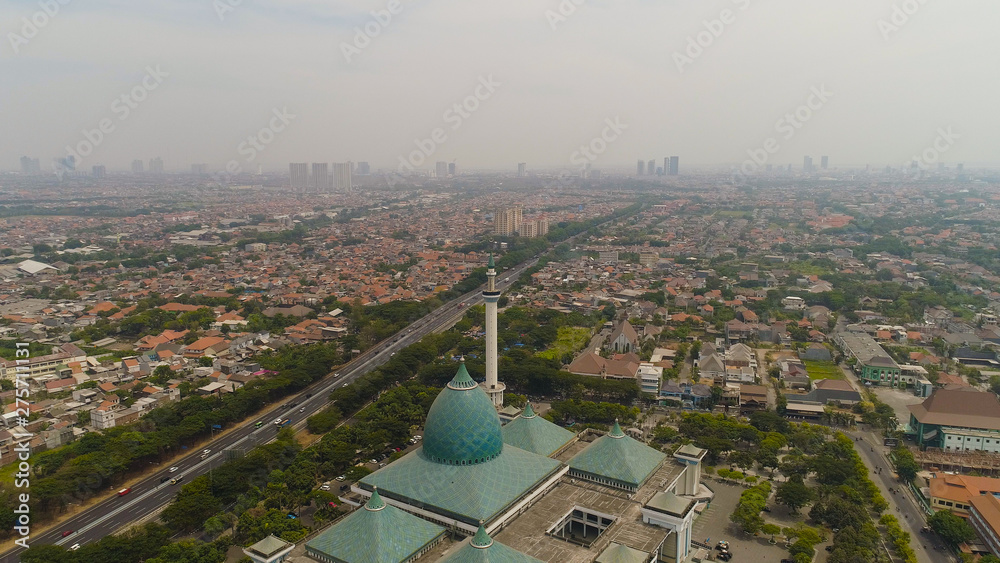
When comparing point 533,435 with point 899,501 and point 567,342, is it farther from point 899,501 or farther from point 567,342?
point 567,342

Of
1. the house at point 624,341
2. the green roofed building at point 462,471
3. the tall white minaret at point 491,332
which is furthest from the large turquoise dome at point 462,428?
the house at point 624,341

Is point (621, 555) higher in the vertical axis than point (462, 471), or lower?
lower

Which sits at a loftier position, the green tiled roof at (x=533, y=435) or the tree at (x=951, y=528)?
the green tiled roof at (x=533, y=435)

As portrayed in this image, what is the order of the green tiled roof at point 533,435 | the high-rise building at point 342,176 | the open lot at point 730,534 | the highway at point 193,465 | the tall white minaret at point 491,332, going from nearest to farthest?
the open lot at point 730,534 → the highway at point 193,465 → the green tiled roof at point 533,435 → the tall white minaret at point 491,332 → the high-rise building at point 342,176

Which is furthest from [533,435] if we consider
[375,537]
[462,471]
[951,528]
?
[951,528]

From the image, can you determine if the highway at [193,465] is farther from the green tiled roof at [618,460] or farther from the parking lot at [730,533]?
the parking lot at [730,533]
